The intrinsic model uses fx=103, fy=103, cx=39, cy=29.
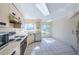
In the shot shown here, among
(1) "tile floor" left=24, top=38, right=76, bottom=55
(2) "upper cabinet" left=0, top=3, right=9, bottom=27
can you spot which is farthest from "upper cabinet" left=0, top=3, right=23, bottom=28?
(1) "tile floor" left=24, top=38, right=76, bottom=55

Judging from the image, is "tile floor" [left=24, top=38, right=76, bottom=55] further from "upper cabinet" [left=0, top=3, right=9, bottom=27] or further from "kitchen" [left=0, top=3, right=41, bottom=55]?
"upper cabinet" [left=0, top=3, right=9, bottom=27]

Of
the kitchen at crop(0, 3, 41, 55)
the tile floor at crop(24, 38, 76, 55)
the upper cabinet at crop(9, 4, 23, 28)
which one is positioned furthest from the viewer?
the tile floor at crop(24, 38, 76, 55)

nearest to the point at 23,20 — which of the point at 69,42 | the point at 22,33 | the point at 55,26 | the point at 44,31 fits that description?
the point at 22,33

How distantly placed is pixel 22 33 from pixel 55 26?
1935mm

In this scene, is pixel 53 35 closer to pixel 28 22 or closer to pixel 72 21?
pixel 72 21

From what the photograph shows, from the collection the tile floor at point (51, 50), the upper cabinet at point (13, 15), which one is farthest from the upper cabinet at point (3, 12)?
the tile floor at point (51, 50)

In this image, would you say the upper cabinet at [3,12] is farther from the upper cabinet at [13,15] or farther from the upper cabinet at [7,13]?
the upper cabinet at [13,15]

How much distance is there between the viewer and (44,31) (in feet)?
14.6

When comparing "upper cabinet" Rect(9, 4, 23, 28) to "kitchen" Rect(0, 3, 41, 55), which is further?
"upper cabinet" Rect(9, 4, 23, 28)

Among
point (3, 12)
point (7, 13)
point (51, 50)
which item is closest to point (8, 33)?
point (7, 13)

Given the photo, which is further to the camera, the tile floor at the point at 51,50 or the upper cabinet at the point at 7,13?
the tile floor at the point at 51,50

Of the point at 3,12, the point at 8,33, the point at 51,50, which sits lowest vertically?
the point at 51,50

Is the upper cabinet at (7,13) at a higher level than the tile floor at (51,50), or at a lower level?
higher

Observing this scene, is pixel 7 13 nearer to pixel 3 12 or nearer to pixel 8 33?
pixel 3 12
